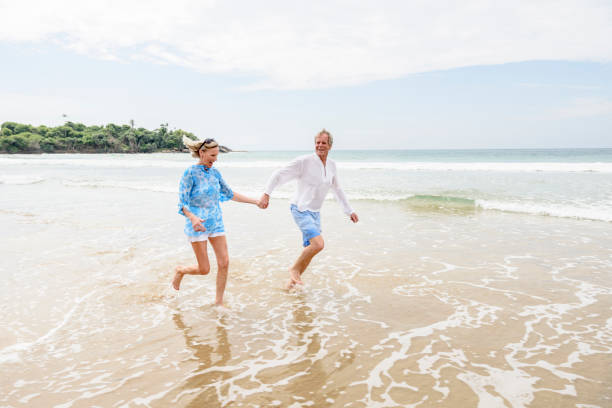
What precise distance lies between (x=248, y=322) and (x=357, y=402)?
1856 millimetres

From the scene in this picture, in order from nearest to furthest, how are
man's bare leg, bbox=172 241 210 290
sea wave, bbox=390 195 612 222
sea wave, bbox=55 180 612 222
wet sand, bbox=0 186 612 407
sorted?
wet sand, bbox=0 186 612 407 < man's bare leg, bbox=172 241 210 290 < sea wave, bbox=390 195 612 222 < sea wave, bbox=55 180 612 222

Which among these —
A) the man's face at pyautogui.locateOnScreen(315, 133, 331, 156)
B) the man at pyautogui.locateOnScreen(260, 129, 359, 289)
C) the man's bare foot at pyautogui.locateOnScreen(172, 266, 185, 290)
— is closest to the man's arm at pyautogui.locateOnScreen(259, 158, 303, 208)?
the man at pyautogui.locateOnScreen(260, 129, 359, 289)

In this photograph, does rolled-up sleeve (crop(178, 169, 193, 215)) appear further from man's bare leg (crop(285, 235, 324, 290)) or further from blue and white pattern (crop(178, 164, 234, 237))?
man's bare leg (crop(285, 235, 324, 290))

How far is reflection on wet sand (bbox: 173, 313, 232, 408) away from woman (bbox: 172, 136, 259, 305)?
2.60ft

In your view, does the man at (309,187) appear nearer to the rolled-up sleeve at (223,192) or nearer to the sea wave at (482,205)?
the rolled-up sleeve at (223,192)

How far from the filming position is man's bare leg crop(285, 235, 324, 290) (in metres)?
5.52

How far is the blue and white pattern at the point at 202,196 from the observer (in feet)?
14.7

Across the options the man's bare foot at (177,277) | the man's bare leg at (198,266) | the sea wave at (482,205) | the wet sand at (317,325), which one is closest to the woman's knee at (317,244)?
the wet sand at (317,325)

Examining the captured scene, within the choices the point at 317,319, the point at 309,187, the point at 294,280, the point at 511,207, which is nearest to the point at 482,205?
the point at 511,207

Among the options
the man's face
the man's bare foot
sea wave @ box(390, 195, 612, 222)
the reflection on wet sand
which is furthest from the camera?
sea wave @ box(390, 195, 612, 222)

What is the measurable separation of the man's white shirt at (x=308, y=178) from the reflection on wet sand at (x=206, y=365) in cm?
200


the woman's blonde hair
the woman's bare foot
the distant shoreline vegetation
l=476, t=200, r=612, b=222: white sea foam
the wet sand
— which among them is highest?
the distant shoreline vegetation

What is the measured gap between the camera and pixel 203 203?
4633 mm

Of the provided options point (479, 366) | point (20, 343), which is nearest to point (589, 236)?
point (479, 366)
